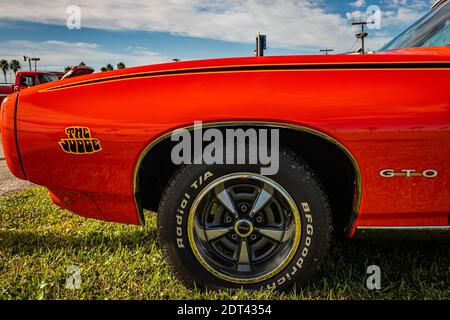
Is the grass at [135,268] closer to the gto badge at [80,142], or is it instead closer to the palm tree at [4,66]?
the gto badge at [80,142]

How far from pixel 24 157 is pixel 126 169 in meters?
0.53

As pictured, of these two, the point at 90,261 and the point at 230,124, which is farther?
the point at 90,261

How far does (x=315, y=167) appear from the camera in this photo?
6.56 feet

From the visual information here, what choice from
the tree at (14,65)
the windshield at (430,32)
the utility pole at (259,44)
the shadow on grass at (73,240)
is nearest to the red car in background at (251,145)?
the windshield at (430,32)

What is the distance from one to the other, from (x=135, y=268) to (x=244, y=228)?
0.81 meters

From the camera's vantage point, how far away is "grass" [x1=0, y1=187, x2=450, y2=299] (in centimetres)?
189

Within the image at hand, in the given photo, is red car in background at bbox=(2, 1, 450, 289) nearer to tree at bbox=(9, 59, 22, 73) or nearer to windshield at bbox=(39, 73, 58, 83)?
windshield at bbox=(39, 73, 58, 83)

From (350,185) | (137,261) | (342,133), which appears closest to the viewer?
(342,133)

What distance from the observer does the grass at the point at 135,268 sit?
189 cm

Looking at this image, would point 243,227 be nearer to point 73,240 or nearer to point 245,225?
point 245,225

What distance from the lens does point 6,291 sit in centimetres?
190

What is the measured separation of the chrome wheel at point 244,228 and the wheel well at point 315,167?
0.96 feet

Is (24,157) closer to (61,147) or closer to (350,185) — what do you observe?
(61,147)
